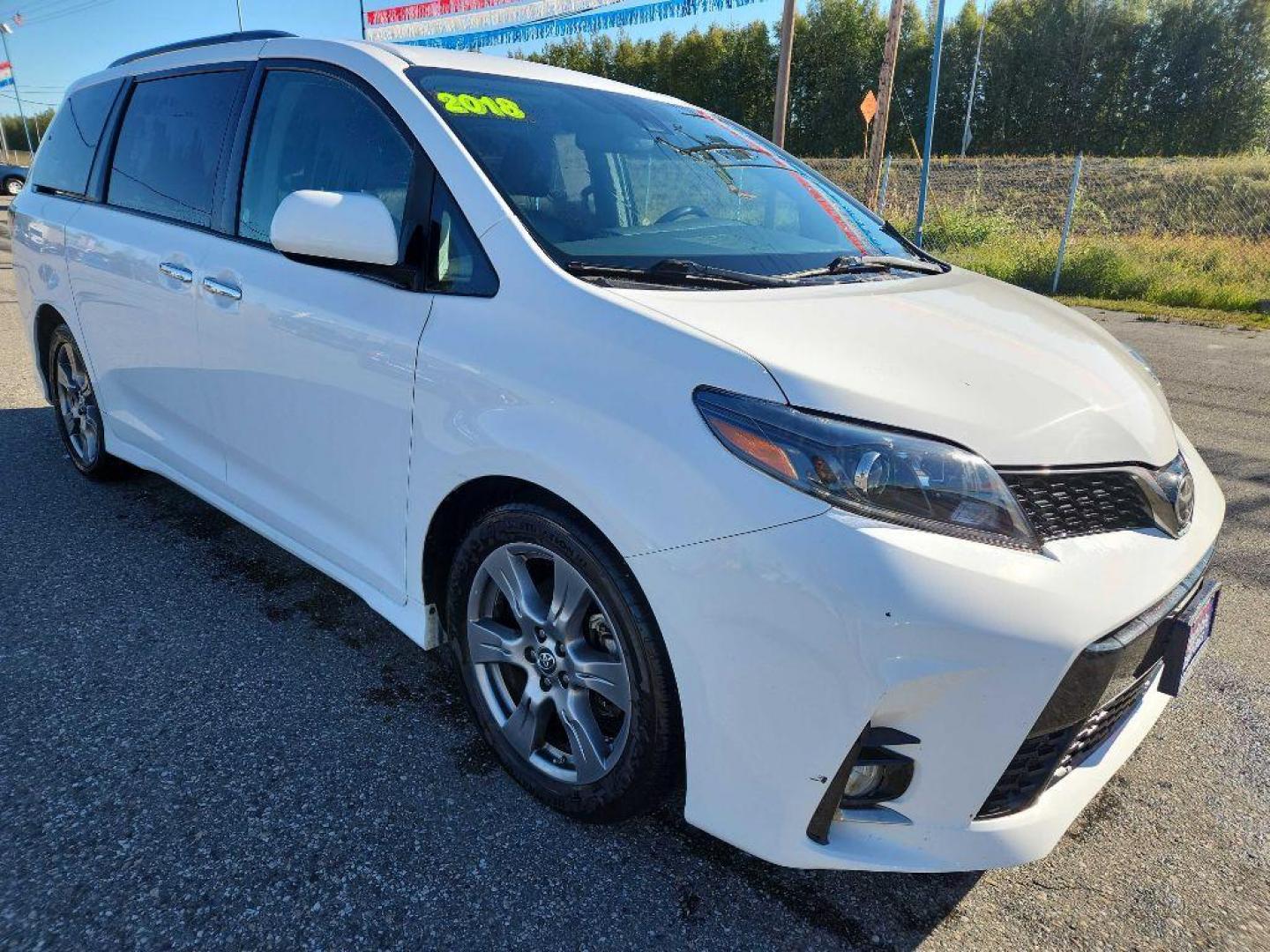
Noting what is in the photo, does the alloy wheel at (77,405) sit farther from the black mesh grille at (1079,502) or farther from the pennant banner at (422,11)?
the pennant banner at (422,11)

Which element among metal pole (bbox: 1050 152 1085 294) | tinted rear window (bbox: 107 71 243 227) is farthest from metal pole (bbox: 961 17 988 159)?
tinted rear window (bbox: 107 71 243 227)

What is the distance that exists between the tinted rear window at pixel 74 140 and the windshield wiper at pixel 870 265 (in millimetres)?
3146

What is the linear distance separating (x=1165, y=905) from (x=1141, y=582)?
797mm

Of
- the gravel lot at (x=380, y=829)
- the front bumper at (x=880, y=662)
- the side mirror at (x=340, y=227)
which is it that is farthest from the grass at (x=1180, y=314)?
the side mirror at (x=340, y=227)

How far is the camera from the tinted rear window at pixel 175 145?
9.22 ft

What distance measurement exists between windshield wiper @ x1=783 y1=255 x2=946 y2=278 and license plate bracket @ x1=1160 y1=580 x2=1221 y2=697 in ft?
3.84

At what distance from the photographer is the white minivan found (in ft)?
4.74

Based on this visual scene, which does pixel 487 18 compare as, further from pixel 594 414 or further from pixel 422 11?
pixel 594 414

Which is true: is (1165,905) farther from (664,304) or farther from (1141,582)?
(664,304)

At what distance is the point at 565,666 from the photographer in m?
1.92

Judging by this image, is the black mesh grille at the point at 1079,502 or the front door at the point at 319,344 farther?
the front door at the point at 319,344

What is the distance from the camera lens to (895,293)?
215cm

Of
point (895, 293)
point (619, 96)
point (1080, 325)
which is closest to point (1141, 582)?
point (895, 293)

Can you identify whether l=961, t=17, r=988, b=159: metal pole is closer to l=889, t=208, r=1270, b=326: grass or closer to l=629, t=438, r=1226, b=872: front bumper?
l=889, t=208, r=1270, b=326: grass
